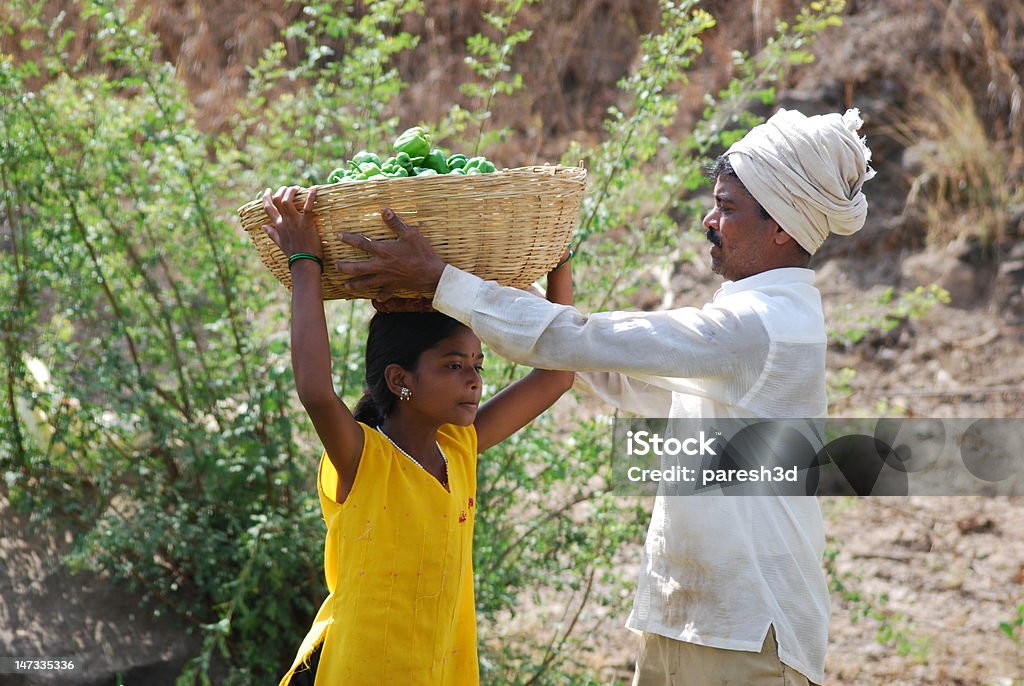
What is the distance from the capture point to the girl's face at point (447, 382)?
232 centimetres

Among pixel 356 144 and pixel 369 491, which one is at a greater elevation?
pixel 356 144

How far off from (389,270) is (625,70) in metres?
6.97

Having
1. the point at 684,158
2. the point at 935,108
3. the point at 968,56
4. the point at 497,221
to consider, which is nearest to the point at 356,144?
the point at 684,158

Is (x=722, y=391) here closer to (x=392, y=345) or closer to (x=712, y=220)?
(x=712, y=220)

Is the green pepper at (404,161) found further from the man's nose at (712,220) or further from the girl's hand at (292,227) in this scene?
the man's nose at (712,220)

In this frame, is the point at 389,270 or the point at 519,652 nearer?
the point at 389,270

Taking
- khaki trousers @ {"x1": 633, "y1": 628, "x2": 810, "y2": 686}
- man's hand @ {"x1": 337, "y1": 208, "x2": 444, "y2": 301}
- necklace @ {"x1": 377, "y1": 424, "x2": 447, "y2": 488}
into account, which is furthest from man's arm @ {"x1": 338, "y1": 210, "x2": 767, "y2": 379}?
khaki trousers @ {"x1": 633, "y1": 628, "x2": 810, "y2": 686}

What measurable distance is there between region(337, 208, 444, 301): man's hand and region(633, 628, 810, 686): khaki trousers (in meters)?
0.98

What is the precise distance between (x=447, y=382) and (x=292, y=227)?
52 cm

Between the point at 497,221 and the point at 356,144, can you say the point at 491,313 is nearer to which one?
the point at 497,221

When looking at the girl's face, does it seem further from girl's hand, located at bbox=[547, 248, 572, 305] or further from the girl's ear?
girl's hand, located at bbox=[547, 248, 572, 305]

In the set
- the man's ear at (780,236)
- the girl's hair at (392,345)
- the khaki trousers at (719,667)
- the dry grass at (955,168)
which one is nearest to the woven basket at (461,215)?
the girl's hair at (392,345)

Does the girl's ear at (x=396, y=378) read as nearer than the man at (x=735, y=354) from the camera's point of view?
No

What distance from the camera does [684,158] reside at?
4.04 metres
